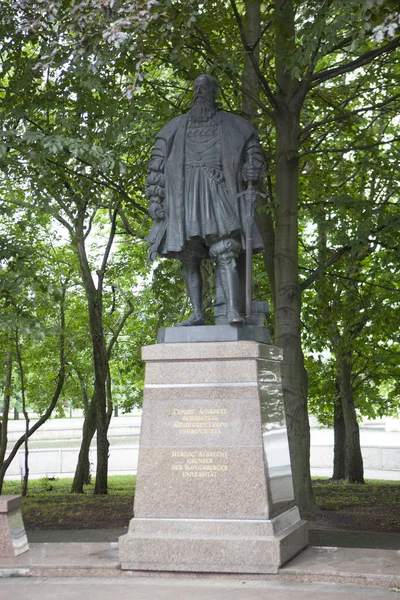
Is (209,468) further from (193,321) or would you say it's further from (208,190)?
(208,190)

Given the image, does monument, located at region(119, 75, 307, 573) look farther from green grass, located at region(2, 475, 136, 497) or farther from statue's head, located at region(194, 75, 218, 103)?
green grass, located at region(2, 475, 136, 497)

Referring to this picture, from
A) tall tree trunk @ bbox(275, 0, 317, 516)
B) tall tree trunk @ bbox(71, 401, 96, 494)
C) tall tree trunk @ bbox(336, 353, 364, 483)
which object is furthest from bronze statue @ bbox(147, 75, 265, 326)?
tall tree trunk @ bbox(71, 401, 96, 494)

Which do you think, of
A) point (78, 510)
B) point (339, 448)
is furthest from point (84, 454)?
point (339, 448)

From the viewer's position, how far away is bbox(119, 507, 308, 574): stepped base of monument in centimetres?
716

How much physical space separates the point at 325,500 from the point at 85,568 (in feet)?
31.7

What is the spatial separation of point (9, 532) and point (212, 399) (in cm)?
220

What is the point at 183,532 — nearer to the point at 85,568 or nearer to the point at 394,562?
the point at 85,568

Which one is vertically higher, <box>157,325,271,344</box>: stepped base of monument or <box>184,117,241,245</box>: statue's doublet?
<box>184,117,241,245</box>: statue's doublet

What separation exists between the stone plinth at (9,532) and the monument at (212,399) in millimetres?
1151

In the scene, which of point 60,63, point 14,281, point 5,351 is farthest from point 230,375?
point 5,351

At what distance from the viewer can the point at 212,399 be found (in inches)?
301

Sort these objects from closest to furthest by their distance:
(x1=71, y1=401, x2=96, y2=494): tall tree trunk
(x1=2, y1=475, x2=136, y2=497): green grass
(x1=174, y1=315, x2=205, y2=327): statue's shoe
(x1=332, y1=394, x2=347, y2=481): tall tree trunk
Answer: (x1=174, y1=315, x2=205, y2=327): statue's shoe, (x1=71, y1=401, x2=96, y2=494): tall tree trunk, (x1=2, y1=475, x2=136, y2=497): green grass, (x1=332, y1=394, x2=347, y2=481): tall tree trunk

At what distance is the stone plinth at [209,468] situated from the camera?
7289 mm

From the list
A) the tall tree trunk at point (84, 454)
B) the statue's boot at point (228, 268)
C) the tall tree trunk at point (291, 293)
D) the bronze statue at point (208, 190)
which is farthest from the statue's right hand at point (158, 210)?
the tall tree trunk at point (84, 454)
